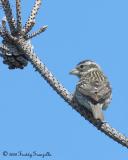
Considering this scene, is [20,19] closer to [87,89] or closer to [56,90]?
[56,90]

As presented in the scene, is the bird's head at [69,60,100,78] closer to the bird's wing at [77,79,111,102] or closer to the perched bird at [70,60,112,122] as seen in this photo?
the perched bird at [70,60,112,122]

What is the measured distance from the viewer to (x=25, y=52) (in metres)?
4.32

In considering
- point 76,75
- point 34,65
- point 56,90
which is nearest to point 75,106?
point 56,90

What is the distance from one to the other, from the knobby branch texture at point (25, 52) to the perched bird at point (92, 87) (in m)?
0.84

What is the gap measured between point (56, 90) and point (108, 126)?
2.04 ft

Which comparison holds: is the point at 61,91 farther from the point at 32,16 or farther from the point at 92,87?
the point at 92,87

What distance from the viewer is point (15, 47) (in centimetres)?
441

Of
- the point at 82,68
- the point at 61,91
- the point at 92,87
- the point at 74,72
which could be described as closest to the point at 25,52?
the point at 61,91

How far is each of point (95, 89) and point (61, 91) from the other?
234 centimetres

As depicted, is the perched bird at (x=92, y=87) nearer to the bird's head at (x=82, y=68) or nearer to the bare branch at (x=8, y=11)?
the bird's head at (x=82, y=68)

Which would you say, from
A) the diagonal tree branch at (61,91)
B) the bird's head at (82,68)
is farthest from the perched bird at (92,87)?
the diagonal tree branch at (61,91)

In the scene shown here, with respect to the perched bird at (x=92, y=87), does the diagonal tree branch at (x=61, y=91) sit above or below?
below

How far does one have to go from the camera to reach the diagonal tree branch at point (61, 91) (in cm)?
368

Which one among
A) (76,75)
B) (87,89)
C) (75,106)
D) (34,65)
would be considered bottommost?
(75,106)
